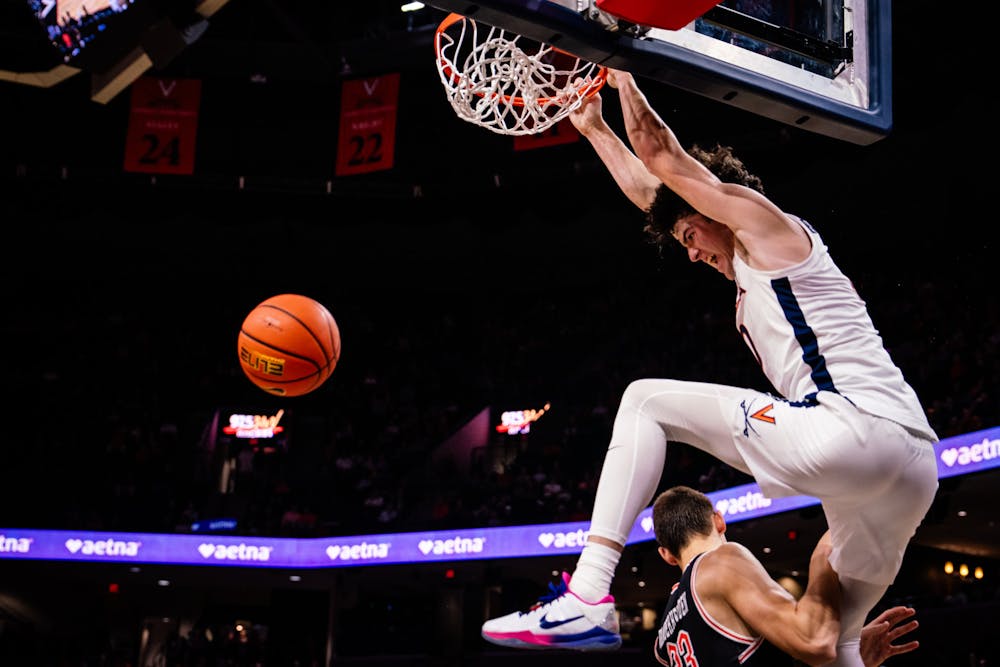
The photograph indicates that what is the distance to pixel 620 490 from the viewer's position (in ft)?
8.75

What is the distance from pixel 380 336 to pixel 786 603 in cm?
1668

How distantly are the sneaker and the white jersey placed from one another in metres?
0.75

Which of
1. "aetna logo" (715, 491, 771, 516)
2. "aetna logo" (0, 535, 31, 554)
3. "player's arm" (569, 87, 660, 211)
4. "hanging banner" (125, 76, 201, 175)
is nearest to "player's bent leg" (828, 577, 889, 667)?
"player's arm" (569, 87, 660, 211)

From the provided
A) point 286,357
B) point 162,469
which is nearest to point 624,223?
point 162,469

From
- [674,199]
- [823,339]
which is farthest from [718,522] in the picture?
[674,199]

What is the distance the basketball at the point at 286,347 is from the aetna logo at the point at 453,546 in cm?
701

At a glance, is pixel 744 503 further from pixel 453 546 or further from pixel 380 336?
pixel 380 336

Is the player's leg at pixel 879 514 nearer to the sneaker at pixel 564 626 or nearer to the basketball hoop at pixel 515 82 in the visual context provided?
the sneaker at pixel 564 626

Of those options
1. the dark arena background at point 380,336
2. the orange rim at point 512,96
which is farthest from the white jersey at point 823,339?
the dark arena background at point 380,336

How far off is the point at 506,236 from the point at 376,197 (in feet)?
8.02

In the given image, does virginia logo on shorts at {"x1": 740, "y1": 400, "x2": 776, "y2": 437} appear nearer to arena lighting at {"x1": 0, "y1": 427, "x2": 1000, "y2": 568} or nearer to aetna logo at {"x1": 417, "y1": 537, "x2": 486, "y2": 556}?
arena lighting at {"x1": 0, "y1": 427, "x2": 1000, "y2": 568}

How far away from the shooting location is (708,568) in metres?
3.02

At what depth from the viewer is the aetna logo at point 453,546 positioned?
13188 millimetres

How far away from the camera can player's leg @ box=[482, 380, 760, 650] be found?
2594 mm
